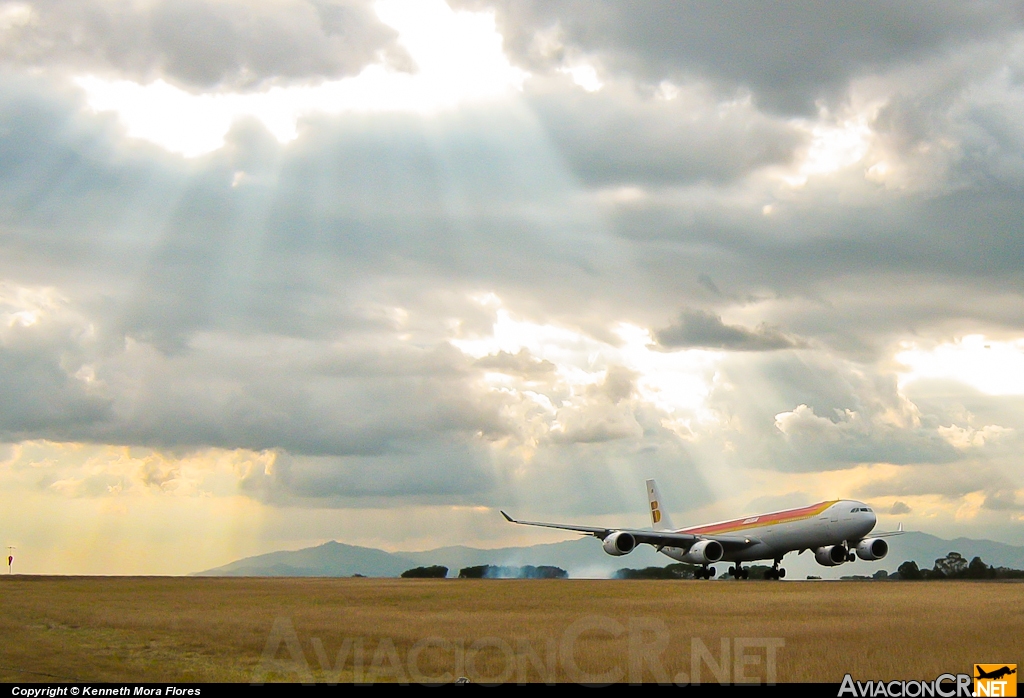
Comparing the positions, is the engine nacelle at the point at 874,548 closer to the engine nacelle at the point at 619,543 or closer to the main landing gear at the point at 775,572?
the main landing gear at the point at 775,572

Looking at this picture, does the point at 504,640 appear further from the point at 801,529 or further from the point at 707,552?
the point at 707,552

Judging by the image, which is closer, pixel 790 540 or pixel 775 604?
pixel 775 604

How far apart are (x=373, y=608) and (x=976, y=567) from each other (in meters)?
78.5

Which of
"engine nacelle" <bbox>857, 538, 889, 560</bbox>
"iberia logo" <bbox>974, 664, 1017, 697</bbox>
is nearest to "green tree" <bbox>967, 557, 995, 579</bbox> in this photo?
"engine nacelle" <bbox>857, 538, 889, 560</bbox>

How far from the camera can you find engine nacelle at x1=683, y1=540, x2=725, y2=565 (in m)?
77.5

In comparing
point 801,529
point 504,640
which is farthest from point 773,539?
point 504,640

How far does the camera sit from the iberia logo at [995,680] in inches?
717

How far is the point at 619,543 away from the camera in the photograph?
79.3 metres

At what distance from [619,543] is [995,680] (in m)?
61.1

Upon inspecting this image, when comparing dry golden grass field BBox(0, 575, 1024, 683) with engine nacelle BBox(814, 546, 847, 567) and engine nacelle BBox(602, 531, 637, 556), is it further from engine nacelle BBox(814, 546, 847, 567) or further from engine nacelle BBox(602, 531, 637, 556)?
engine nacelle BBox(602, 531, 637, 556)

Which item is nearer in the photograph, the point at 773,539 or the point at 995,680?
the point at 995,680

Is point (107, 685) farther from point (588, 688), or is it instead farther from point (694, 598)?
point (694, 598)

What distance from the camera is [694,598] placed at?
4806 cm

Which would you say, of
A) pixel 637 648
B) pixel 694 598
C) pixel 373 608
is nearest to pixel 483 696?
pixel 637 648
